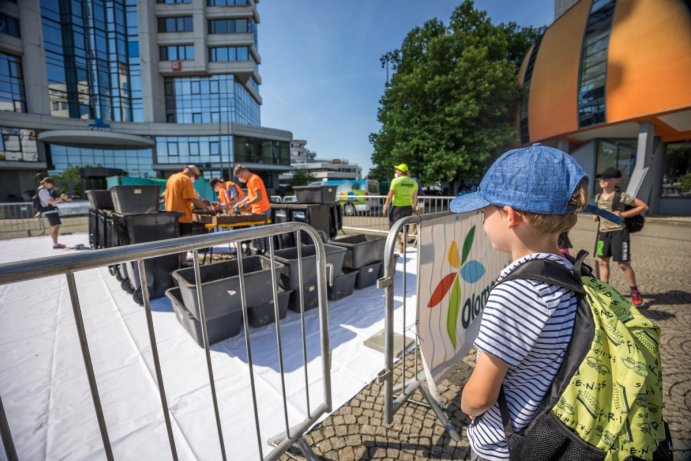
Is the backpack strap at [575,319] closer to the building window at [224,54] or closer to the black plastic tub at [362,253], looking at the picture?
the black plastic tub at [362,253]

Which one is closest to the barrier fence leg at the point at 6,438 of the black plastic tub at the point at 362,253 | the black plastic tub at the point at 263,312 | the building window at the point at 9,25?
the black plastic tub at the point at 263,312

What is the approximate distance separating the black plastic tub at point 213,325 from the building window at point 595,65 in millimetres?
20787

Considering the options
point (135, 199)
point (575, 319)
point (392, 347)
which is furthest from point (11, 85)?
point (575, 319)

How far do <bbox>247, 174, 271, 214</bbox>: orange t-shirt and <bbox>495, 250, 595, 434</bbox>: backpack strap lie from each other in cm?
590

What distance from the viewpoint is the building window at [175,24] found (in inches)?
1508

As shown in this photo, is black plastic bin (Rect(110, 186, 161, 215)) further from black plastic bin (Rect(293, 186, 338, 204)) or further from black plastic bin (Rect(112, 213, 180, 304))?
black plastic bin (Rect(293, 186, 338, 204))

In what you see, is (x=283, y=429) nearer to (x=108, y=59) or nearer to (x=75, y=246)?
(x=75, y=246)

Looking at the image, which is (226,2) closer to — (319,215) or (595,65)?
(595,65)

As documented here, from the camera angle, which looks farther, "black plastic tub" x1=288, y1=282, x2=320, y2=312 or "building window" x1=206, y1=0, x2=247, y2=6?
"building window" x1=206, y1=0, x2=247, y2=6

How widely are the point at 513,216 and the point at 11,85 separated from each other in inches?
1952

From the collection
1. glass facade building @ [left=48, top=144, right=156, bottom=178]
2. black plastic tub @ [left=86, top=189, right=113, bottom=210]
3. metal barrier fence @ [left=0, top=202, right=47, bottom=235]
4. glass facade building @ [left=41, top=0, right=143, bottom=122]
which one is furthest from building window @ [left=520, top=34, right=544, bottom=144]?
glass facade building @ [left=41, top=0, right=143, bottom=122]

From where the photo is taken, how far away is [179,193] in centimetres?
570

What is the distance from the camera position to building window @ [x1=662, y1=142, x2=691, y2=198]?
16.7 meters

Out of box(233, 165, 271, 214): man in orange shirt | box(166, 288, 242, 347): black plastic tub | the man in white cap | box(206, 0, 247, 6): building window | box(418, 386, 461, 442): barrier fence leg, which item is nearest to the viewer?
box(418, 386, 461, 442): barrier fence leg
